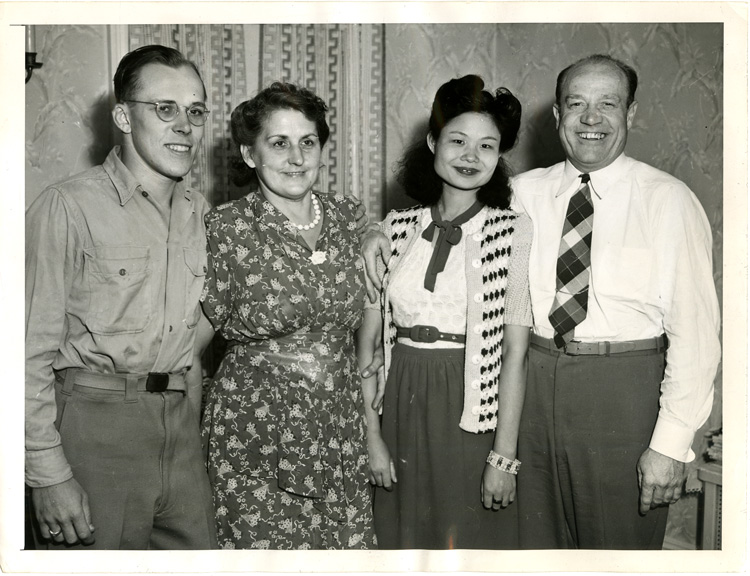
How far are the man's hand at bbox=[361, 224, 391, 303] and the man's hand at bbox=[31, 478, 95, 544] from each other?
37.4 inches

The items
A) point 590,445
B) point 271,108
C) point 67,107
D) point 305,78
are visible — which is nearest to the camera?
point 271,108

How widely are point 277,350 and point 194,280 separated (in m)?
0.30

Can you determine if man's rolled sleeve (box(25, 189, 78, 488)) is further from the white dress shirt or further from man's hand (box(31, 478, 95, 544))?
the white dress shirt

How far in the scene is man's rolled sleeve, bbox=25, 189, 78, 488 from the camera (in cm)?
184

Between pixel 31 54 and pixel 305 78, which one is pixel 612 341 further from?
pixel 31 54

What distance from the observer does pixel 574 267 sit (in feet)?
6.88

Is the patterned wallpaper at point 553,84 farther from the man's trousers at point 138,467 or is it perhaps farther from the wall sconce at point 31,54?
the man's trousers at point 138,467

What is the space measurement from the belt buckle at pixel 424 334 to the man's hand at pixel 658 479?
27.0 inches

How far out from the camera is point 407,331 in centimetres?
211

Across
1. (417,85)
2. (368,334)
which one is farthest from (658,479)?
(417,85)

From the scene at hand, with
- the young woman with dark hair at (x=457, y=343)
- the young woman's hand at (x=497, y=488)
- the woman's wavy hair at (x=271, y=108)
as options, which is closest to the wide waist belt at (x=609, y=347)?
the young woman with dark hair at (x=457, y=343)

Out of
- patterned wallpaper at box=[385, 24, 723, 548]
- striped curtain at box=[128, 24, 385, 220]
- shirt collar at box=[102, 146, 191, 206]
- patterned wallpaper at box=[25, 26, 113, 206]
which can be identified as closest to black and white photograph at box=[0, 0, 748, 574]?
shirt collar at box=[102, 146, 191, 206]
